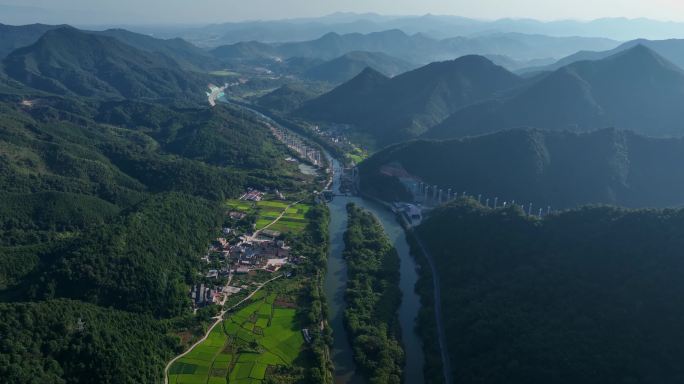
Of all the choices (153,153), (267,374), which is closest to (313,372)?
(267,374)

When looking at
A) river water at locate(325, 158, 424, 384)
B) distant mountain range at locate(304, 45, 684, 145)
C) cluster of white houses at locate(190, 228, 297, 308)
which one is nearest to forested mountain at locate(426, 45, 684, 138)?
distant mountain range at locate(304, 45, 684, 145)

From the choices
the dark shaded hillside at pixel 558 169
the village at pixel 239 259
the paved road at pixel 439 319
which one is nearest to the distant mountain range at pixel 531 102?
the dark shaded hillside at pixel 558 169

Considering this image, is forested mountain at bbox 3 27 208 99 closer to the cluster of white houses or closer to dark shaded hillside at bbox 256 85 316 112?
dark shaded hillside at bbox 256 85 316 112

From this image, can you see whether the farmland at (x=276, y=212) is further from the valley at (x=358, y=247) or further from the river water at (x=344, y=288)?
the river water at (x=344, y=288)

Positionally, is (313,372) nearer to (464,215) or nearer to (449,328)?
(449,328)

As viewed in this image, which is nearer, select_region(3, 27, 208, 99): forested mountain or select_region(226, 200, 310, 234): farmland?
select_region(226, 200, 310, 234): farmland

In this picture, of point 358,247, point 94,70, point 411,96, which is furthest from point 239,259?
point 94,70

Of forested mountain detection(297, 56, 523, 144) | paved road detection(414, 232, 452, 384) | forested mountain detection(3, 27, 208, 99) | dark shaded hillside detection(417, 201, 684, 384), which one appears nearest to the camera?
dark shaded hillside detection(417, 201, 684, 384)
